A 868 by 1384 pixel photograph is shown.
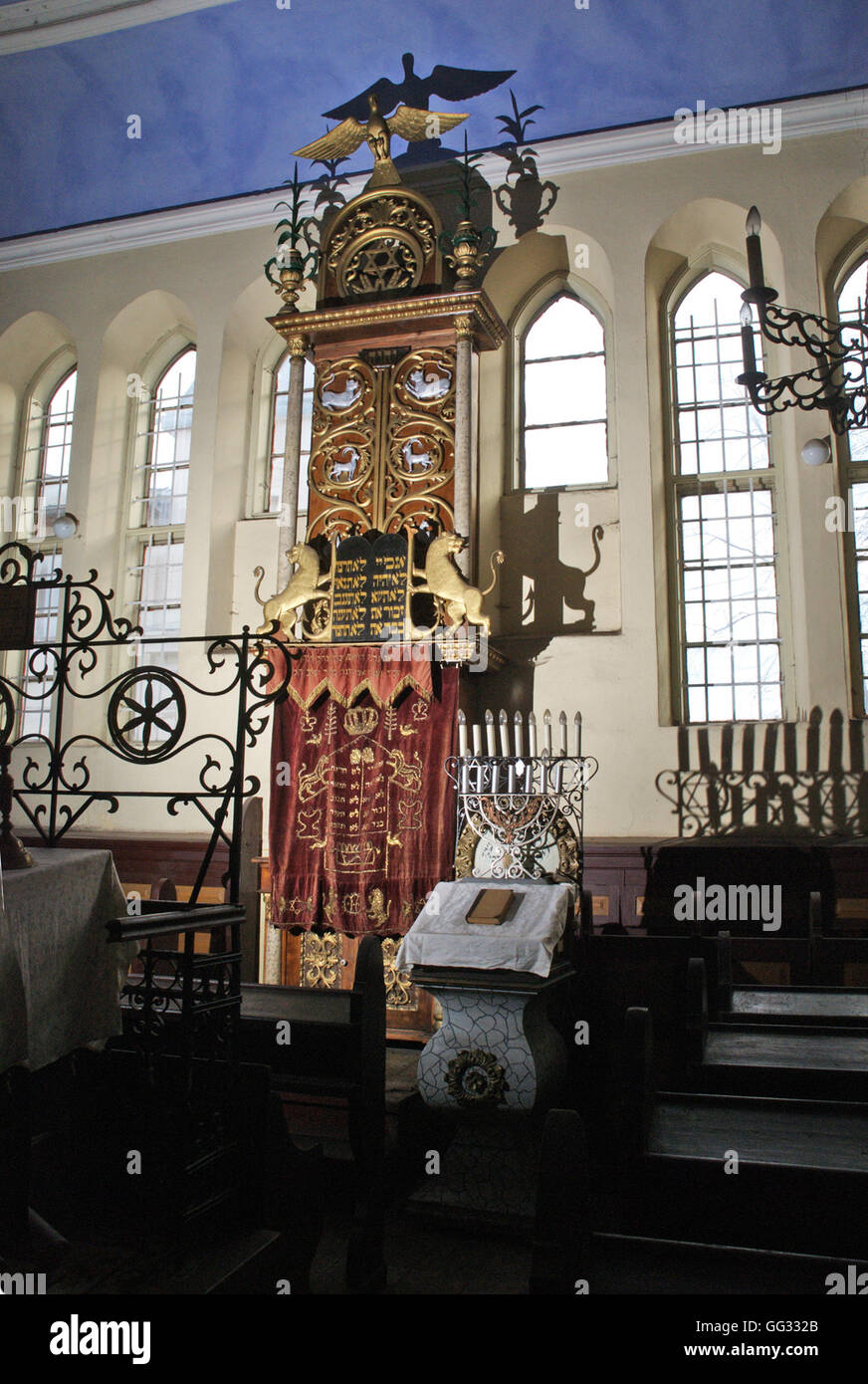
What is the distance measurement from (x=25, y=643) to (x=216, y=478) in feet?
15.5

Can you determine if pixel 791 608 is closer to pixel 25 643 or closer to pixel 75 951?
pixel 25 643

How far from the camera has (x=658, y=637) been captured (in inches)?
257

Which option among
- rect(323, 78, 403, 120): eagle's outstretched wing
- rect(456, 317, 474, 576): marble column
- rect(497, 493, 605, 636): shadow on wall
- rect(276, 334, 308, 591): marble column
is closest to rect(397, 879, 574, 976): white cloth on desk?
rect(456, 317, 474, 576): marble column

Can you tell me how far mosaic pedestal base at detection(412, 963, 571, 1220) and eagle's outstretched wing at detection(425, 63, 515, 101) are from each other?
20.6 feet

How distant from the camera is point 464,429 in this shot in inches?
245

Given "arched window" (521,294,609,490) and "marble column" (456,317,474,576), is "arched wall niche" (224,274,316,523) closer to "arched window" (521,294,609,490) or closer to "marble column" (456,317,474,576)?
"arched window" (521,294,609,490)

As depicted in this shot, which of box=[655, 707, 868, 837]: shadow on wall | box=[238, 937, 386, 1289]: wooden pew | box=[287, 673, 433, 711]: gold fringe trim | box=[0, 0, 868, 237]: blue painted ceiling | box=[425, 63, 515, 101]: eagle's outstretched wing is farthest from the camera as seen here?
box=[425, 63, 515, 101]: eagle's outstretched wing

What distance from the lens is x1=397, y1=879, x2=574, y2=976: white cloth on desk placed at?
3.52 metres

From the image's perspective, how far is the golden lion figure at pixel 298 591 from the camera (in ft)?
20.1

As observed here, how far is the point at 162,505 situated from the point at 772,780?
514 centimetres

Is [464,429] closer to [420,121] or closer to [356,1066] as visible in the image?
[420,121]

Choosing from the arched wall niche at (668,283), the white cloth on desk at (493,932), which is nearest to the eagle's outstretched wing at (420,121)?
the arched wall niche at (668,283)

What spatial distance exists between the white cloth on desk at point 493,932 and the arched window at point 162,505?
4.51 m

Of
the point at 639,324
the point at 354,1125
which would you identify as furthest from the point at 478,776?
the point at 639,324
